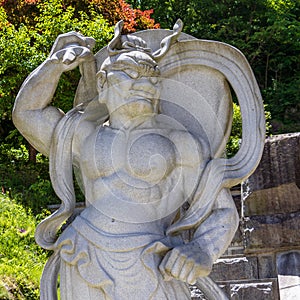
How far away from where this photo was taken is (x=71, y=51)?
4.26m

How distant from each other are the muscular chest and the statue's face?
0.20 meters

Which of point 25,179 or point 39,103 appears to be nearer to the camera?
point 39,103

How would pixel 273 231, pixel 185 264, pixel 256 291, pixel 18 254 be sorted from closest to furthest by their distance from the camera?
pixel 185 264
pixel 256 291
pixel 273 231
pixel 18 254

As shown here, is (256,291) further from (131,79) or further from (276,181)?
(131,79)

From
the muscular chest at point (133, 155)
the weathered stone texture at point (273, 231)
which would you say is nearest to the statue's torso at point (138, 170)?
the muscular chest at point (133, 155)

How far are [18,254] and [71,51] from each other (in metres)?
4.81

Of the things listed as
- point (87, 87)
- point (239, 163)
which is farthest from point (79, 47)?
point (239, 163)

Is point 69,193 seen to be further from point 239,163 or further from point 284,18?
point 284,18

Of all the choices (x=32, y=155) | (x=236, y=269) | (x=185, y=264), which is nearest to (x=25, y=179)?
(x=32, y=155)

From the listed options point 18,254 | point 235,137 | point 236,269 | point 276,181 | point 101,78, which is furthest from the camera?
point 235,137

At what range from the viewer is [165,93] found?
439 centimetres

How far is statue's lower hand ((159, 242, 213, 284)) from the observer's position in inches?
149

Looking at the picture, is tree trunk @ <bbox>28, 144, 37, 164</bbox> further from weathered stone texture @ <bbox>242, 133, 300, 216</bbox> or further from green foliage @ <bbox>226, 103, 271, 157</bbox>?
weathered stone texture @ <bbox>242, 133, 300, 216</bbox>

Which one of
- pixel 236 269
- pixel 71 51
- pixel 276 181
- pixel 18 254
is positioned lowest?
pixel 18 254
